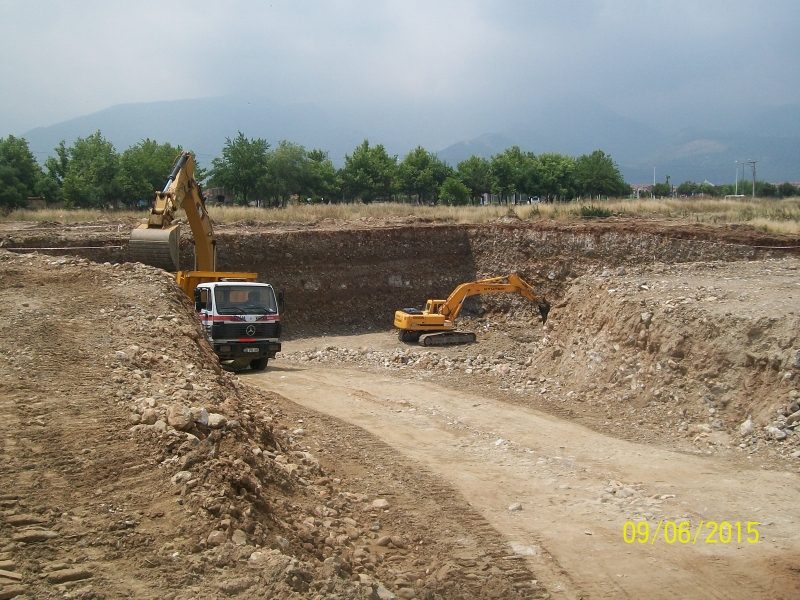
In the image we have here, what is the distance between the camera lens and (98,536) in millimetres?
5242

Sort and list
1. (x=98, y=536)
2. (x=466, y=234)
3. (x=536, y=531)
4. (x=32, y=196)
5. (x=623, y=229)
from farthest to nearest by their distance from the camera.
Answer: (x=32, y=196) < (x=466, y=234) < (x=623, y=229) < (x=536, y=531) < (x=98, y=536)

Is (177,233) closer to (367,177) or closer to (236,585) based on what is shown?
(236,585)

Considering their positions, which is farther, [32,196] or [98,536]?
[32,196]

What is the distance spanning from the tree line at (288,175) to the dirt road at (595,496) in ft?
→ 117

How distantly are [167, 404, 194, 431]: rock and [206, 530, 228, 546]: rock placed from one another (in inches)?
74.2

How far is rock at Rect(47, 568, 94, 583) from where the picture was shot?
4.65 metres

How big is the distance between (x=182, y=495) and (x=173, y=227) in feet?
44.3

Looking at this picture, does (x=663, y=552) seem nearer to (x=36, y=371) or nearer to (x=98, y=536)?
(x=98, y=536)

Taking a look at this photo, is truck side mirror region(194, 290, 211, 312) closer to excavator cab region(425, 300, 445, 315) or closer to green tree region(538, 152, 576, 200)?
excavator cab region(425, 300, 445, 315)

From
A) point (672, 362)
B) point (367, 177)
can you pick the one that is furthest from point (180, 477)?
point (367, 177)

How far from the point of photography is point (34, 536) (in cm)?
504

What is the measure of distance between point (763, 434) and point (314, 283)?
21.5m

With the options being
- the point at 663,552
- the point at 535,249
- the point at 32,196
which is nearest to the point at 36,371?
the point at 663,552

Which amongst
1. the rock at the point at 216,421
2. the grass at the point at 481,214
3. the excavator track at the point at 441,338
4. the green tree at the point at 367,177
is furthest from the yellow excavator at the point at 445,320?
the green tree at the point at 367,177
